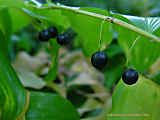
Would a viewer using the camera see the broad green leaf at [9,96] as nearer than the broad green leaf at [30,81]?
Yes

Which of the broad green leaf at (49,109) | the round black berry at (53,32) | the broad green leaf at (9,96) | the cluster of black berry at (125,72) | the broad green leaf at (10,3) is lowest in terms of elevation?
the broad green leaf at (49,109)

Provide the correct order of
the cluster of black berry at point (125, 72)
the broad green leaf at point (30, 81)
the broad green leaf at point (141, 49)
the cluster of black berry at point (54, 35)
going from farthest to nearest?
the broad green leaf at point (30, 81)
the cluster of black berry at point (54, 35)
the broad green leaf at point (141, 49)
the cluster of black berry at point (125, 72)

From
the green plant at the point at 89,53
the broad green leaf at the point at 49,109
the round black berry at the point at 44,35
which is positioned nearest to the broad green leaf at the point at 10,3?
the green plant at the point at 89,53

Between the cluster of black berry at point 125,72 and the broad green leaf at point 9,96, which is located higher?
the cluster of black berry at point 125,72

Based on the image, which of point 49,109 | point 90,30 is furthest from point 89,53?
point 49,109

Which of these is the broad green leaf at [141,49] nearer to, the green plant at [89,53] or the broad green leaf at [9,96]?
the green plant at [89,53]

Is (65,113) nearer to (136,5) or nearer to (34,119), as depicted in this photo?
(34,119)

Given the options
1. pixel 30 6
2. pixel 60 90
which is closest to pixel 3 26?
pixel 30 6

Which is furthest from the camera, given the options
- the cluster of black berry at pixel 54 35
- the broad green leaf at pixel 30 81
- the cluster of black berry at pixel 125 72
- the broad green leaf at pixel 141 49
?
the broad green leaf at pixel 30 81
